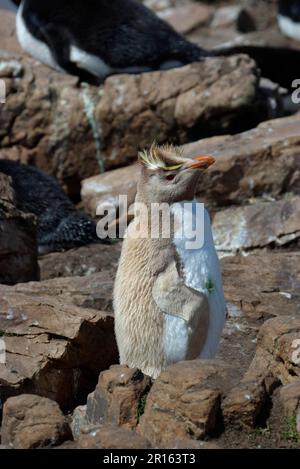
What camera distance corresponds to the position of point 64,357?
19.9 ft

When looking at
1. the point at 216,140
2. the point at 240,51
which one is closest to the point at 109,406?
the point at 216,140

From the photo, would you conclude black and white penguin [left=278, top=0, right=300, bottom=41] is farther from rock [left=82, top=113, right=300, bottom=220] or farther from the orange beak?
the orange beak

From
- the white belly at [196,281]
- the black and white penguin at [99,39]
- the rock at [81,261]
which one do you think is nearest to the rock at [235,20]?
the black and white penguin at [99,39]

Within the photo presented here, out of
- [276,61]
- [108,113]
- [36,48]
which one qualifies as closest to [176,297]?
[108,113]

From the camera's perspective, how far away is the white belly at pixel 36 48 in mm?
12234

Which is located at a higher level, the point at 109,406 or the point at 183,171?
the point at 183,171

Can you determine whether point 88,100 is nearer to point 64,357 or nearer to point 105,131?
point 105,131

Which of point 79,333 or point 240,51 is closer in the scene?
point 79,333

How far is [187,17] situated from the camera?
59.3 feet

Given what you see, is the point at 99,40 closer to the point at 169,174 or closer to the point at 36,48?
the point at 36,48

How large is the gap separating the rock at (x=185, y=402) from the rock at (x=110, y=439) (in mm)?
187

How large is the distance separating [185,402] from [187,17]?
560 inches

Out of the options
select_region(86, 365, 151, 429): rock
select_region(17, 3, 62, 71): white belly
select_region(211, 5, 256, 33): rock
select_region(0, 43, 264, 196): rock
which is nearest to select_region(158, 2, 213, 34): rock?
select_region(211, 5, 256, 33): rock
